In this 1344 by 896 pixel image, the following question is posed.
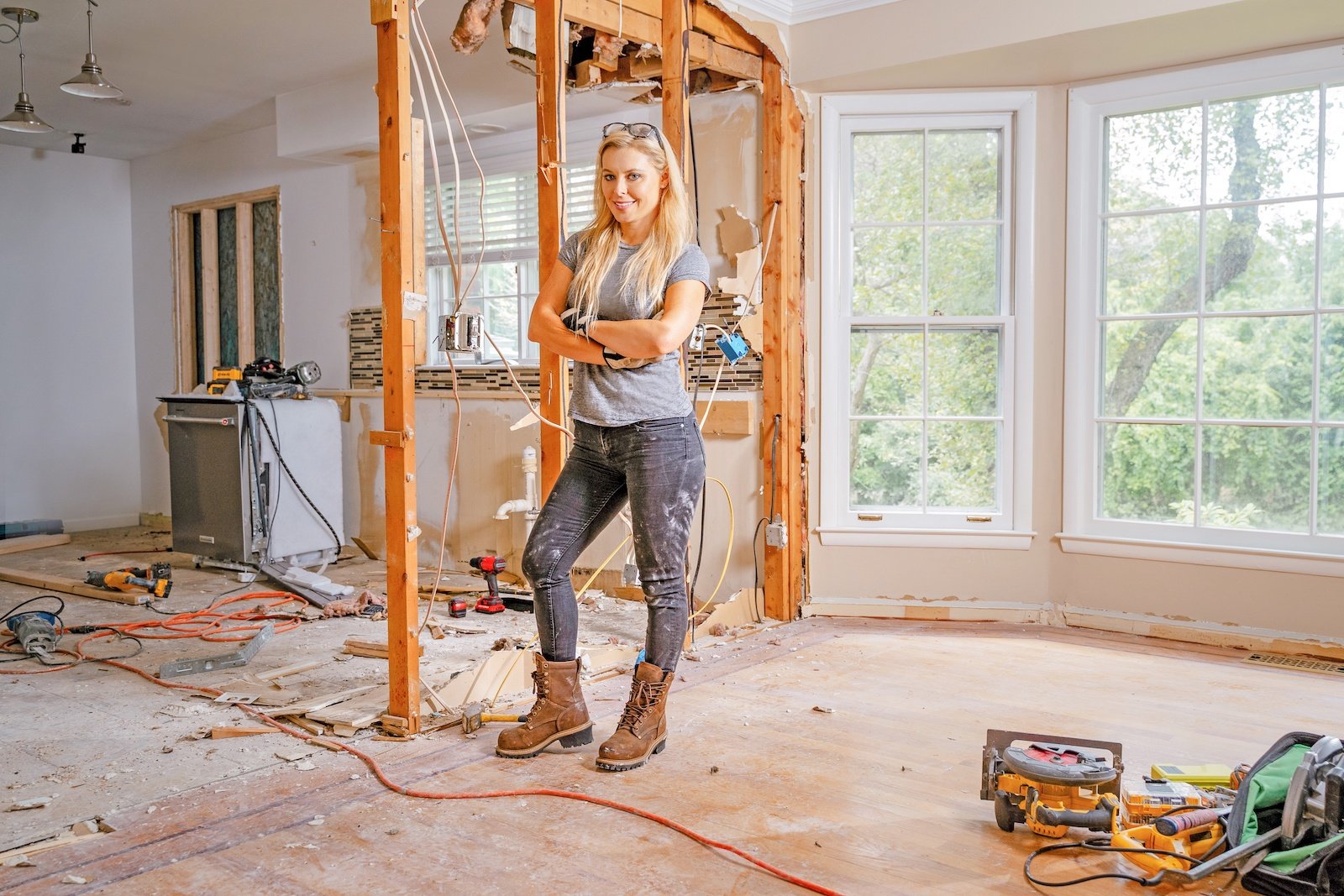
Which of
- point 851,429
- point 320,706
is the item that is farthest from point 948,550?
point 320,706

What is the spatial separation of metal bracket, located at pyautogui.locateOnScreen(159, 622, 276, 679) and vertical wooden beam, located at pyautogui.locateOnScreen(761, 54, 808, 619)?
2.12 metres

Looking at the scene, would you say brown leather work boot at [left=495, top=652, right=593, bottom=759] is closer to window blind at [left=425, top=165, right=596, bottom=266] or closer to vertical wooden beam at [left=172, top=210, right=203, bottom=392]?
window blind at [left=425, top=165, right=596, bottom=266]

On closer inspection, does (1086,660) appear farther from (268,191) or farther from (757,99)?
(268,191)

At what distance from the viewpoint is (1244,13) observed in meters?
3.70

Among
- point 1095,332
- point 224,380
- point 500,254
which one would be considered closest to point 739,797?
point 1095,332

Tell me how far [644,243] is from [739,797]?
1.39 m

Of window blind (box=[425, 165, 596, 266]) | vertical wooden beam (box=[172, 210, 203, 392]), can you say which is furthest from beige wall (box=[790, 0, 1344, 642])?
vertical wooden beam (box=[172, 210, 203, 392])

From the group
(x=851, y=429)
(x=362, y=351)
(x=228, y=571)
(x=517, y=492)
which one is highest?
(x=362, y=351)

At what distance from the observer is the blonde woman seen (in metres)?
2.61

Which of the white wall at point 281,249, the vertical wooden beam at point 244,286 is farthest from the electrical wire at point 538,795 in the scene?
the vertical wooden beam at point 244,286

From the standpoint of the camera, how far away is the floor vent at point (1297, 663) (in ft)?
12.2

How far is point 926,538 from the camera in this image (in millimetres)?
4621

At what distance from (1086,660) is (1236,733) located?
0.88 metres

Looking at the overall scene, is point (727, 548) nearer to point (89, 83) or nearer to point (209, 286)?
point (89, 83)
